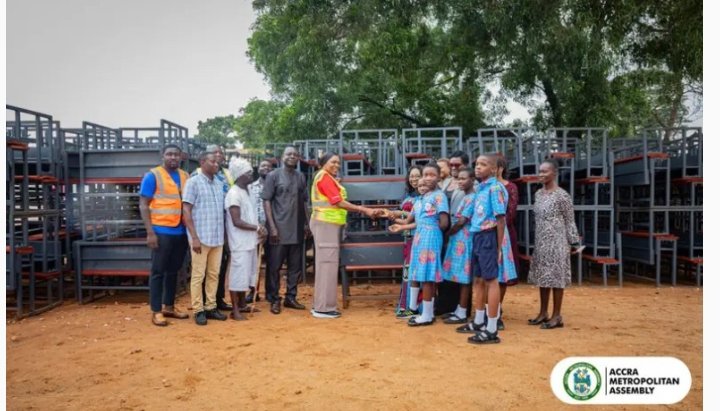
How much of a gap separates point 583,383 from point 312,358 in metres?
1.63

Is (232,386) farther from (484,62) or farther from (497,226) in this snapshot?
(484,62)

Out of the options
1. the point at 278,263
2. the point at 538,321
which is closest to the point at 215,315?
the point at 278,263

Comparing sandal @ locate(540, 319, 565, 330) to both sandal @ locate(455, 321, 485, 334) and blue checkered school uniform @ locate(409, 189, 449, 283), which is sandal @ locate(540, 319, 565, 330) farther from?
blue checkered school uniform @ locate(409, 189, 449, 283)

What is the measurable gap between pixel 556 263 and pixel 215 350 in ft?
8.61

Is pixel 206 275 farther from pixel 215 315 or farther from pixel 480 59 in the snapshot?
pixel 480 59

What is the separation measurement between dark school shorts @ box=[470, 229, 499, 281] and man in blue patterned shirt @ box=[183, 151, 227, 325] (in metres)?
2.19

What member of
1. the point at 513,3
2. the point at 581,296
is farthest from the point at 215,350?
the point at 513,3

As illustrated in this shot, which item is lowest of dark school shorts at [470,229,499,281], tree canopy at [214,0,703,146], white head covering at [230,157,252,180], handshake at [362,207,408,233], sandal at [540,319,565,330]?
sandal at [540,319,565,330]

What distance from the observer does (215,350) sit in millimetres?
3373

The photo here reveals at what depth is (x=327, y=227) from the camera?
4316mm

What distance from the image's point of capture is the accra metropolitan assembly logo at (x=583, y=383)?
2367 mm

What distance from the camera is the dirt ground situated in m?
2.51

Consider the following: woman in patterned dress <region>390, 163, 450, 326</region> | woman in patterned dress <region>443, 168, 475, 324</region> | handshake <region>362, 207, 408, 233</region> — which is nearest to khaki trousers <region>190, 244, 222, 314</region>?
handshake <region>362, 207, 408, 233</region>

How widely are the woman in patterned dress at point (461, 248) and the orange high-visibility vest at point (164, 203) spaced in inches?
90.3
